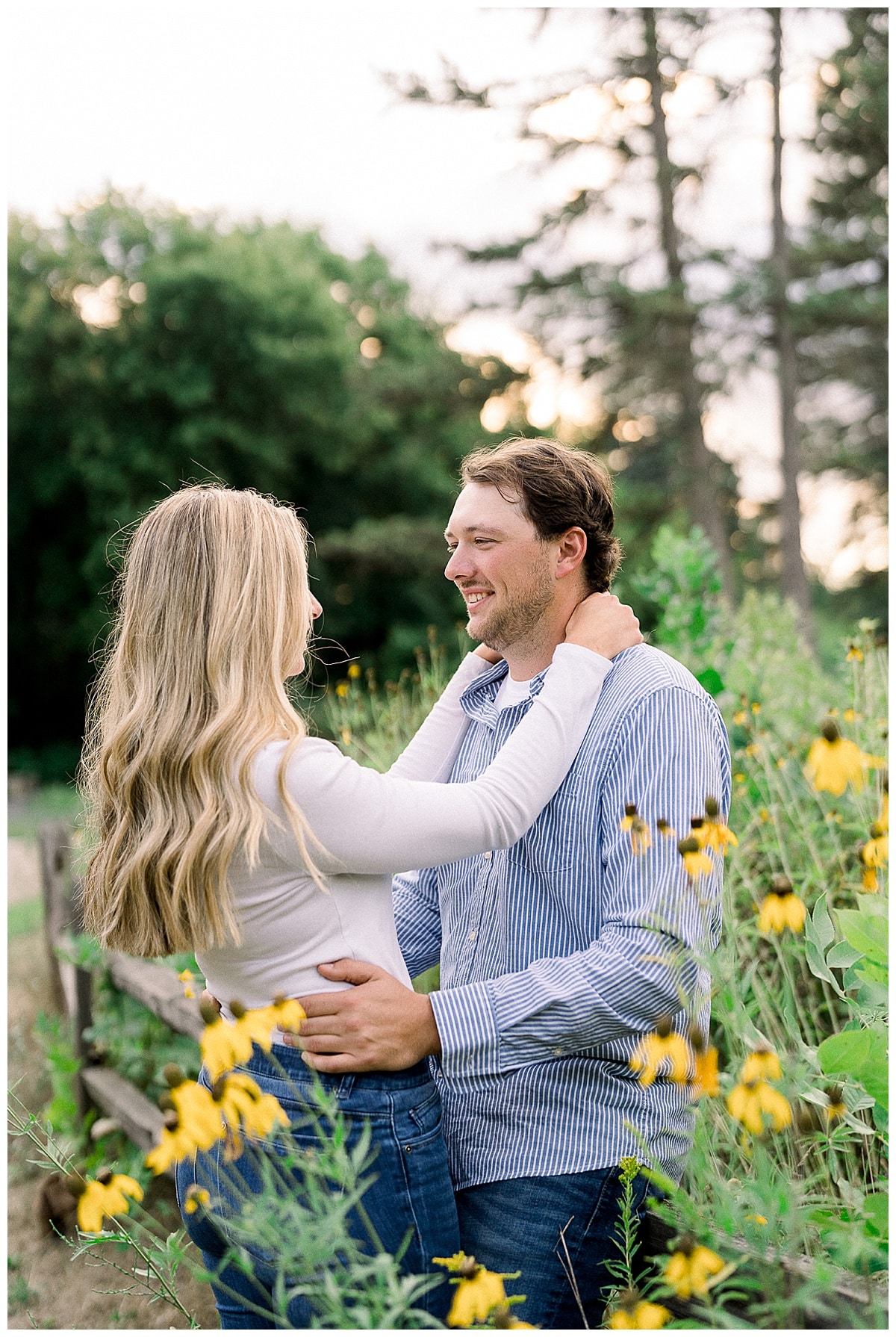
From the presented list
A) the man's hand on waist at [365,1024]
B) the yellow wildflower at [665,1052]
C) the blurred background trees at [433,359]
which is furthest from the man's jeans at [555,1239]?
the blurred background trees at [433,359]

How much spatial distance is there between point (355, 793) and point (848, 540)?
1691cm

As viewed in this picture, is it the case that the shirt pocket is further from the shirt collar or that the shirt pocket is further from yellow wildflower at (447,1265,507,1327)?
yellow wildflower at (447,1265,507,1327)

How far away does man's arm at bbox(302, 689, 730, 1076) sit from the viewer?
1.47 metres

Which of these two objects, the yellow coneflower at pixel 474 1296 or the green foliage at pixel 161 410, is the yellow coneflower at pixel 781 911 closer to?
the yellow coneflower at pixel 474 1296

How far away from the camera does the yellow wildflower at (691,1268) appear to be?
994mm

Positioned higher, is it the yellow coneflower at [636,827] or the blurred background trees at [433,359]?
the blurred background trees at [433,359]

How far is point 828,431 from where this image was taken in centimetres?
1722

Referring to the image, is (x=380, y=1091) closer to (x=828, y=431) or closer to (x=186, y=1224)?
(x=186, y=1224)

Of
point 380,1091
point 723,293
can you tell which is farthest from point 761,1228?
point 723,293

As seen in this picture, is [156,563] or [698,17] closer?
[156,563]

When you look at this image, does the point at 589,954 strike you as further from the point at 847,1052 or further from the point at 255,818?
the point at 255,818

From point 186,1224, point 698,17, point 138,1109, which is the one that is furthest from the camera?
point 698,17

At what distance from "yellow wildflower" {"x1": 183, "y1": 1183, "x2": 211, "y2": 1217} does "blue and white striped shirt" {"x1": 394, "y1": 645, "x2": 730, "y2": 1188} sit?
0.40 meters

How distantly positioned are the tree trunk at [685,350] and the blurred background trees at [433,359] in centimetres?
3
